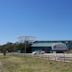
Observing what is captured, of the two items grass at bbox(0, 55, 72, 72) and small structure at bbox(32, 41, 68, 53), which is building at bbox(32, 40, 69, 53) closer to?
small structure at bbox(32, 41, 68, 53)

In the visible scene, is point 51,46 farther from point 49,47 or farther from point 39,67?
point 39,67

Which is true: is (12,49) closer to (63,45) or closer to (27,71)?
(63,45)

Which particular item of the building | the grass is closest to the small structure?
the building

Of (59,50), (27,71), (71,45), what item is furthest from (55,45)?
(27,71)

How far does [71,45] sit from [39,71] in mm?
112720

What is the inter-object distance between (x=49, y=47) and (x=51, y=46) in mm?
2671

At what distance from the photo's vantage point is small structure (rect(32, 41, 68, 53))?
12950 centimetres

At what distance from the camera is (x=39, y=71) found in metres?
26.5

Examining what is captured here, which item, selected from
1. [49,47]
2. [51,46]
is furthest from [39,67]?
[49,47]

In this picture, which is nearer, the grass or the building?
the grass

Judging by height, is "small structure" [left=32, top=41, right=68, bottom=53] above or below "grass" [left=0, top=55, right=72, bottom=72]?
above

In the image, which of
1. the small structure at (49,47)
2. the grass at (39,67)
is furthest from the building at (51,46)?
the grass at (39,67)

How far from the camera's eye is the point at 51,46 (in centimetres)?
13538

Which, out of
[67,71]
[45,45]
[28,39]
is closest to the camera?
[67,71]
